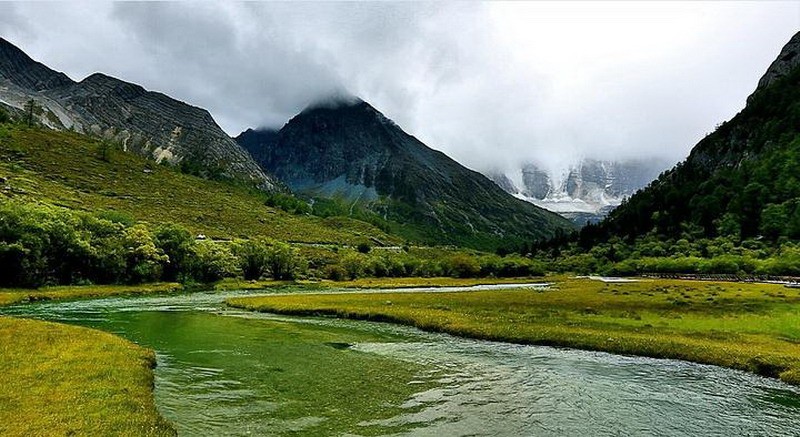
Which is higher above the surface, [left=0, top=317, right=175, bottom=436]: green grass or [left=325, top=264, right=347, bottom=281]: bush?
[left=325, top=264, right=347, bottom=281]: bush

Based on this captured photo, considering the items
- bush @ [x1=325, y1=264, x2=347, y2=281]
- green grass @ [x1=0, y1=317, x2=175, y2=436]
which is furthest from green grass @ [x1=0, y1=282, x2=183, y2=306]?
bush @ [x1=325, y1=264, x2=347, y2=281]

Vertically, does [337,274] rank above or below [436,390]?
above

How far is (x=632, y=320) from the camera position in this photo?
6700 centimetres

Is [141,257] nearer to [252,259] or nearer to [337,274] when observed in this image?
[252,259]

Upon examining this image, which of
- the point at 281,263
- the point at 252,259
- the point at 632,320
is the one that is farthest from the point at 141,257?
the point at 632,320

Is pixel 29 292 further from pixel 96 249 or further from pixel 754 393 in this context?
pixel 754 393

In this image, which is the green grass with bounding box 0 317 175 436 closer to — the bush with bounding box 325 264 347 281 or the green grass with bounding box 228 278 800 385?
the green grass with bounding box 228 278 800 385

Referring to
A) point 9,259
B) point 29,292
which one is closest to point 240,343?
point 29,292

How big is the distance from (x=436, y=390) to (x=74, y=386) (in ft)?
74.5

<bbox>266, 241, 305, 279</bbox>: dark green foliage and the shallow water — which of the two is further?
<bbox>266, 241, 305, 279</bbox>: dark green foliage

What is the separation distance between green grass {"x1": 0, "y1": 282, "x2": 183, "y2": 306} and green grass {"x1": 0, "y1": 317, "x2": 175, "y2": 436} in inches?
2144

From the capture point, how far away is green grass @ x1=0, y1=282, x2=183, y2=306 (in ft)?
303

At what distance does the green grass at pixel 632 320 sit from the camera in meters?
48.6

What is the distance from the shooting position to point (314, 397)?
3212cm
